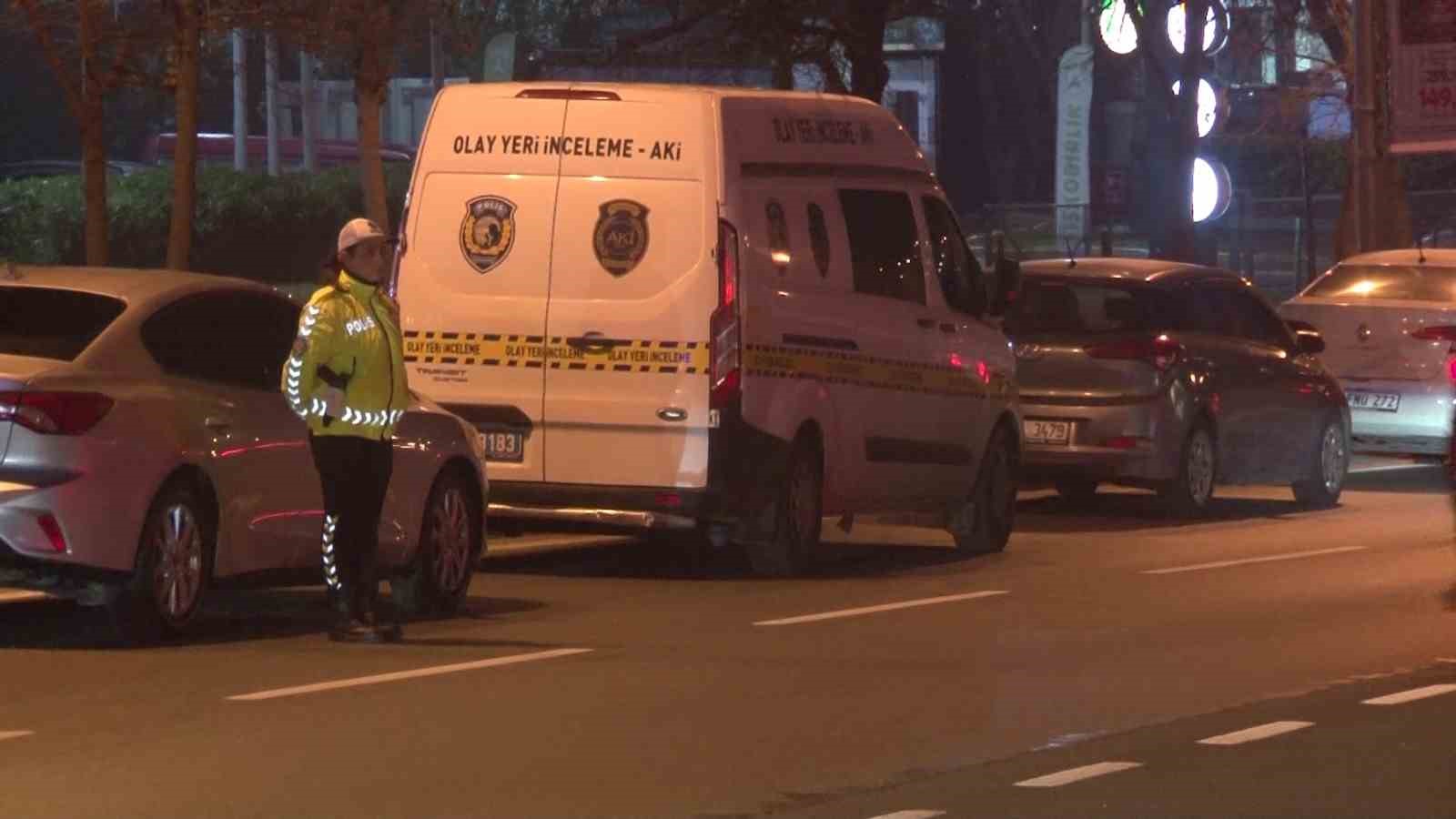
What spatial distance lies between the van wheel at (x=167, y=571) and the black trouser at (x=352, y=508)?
0.49 metres

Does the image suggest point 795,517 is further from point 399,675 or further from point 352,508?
point 399,675

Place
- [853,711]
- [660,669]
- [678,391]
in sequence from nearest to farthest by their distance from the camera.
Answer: [853,711]
[660,669]
[678,391]

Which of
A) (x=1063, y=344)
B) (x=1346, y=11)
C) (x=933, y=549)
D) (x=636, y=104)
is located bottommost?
(x=933, y=549)

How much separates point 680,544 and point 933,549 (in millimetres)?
1516

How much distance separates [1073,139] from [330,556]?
24.9 m

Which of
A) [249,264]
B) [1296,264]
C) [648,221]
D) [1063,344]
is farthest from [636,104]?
[1296,264]

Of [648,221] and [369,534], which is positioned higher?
[648,221]

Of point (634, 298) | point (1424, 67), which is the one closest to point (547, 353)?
point (634, 298)

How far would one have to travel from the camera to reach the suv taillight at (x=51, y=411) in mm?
11172

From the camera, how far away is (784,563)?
15.1 meters

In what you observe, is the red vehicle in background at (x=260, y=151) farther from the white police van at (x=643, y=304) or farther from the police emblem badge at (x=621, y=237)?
the police emblem badge at (x=621, y=237)

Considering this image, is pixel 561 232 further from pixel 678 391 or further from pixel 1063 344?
pixel 1063 344

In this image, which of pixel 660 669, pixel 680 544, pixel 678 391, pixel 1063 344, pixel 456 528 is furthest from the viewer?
pixel 1063 344

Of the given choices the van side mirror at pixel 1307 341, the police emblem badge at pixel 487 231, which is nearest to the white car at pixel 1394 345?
the van side mirror at pixel 1307 341
